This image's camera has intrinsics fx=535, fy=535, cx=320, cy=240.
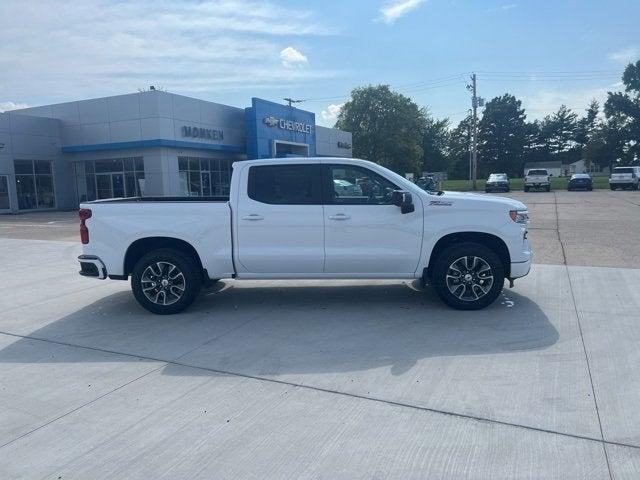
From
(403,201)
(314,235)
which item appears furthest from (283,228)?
(403,201)

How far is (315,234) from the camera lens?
663 centimetres

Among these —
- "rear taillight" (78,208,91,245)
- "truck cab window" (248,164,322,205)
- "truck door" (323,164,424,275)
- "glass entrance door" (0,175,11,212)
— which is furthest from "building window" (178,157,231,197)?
"truck door" (323,164,424,275)

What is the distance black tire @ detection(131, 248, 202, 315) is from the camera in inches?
266

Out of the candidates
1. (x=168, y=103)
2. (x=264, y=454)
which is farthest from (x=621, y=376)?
(x=168, y=103)

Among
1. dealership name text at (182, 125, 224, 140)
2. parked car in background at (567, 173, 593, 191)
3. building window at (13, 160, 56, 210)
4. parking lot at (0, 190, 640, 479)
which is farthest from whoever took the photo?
parked car in background at (567, 173, 593, 191)

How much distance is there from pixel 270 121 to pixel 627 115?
5871cm

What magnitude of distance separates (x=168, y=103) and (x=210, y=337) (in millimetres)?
26709

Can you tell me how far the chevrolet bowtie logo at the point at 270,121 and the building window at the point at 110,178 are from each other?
8939 mm

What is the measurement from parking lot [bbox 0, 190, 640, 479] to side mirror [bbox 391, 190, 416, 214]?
129cm

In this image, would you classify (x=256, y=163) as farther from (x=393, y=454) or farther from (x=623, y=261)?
(x=623, y=261)

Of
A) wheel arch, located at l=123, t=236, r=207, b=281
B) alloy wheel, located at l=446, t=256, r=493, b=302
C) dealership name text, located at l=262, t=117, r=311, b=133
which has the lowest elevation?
alloy wheel, located at l=446, t=256, r=493, b=302

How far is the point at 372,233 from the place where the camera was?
21.6ft

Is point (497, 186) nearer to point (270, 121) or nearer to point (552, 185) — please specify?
point (552, 185)

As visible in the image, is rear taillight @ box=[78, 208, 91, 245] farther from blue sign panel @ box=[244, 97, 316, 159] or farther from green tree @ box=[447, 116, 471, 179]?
green tree @ box=[447, 116, 471, 179]
